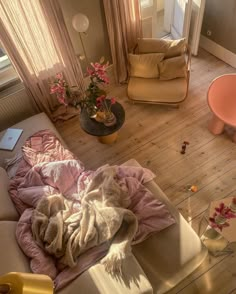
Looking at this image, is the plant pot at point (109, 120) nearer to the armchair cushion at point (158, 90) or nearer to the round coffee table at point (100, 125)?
Answer: the round coffee table at point (100, 125)

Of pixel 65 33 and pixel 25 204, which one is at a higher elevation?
pixel 65 33

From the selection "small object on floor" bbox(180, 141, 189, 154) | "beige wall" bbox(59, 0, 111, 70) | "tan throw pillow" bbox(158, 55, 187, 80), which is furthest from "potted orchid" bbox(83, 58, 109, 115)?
"small object on floor" bbox(180, 141, 189, 154)

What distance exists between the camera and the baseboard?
130 inches

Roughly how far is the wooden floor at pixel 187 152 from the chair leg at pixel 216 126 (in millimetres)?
55

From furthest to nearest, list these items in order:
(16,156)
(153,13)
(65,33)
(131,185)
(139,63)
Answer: (153,13) → (139,63) → (65,33) → (16,156) → (131,185)

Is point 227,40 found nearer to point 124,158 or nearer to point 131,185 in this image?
point 124,158

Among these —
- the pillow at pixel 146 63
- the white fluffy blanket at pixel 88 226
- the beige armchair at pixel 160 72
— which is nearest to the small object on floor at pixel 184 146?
the beige armchair at pixel 160 72

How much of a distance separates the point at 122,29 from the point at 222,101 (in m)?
1.37

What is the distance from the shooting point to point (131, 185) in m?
1.97

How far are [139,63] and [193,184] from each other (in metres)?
1.45

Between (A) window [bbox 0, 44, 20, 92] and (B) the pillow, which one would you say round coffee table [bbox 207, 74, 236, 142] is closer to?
(B) the pillow

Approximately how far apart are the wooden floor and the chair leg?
55 millimetres

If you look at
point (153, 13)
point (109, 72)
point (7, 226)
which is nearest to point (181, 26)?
point (153, 13)

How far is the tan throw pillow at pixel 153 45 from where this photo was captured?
2.92 meters
